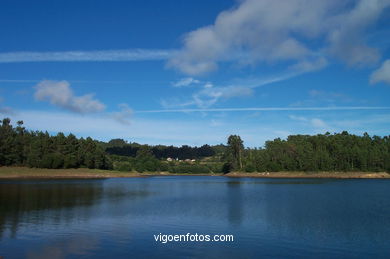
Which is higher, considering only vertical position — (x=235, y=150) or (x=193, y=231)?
(x=235, y=150)

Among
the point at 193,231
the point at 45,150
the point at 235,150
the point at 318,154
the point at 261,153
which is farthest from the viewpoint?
the point at 235,150

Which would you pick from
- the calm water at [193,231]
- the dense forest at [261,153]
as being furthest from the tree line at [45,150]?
the calm water at [193,231]

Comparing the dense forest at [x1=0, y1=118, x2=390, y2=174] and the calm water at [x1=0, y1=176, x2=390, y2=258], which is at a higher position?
the dense forest at [x1=0, y1=118, x2=390, y2=174]

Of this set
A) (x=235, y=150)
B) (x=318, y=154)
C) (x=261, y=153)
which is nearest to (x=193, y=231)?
(x=318, y=154)

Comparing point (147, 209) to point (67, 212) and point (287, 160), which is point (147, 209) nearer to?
point (67, 212)

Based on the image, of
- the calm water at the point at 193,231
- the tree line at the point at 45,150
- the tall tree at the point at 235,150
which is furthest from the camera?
the tall tree at the point at 235,150

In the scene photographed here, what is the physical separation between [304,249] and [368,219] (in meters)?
14.5

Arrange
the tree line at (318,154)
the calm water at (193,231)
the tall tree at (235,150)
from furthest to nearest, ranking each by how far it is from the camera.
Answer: the tall tree at (235,150) < the tree line at (318,154) < the calm water at (193,231)

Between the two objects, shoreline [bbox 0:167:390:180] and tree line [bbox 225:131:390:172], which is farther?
tree line [bbox 225:131:390:172]

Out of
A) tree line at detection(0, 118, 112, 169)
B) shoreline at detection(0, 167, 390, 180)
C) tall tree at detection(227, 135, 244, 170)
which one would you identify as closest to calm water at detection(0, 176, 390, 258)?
shoreline at detection(0, 167, 390, 180)

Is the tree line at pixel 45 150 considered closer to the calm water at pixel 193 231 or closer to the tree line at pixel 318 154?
the tree line at pixel 318 154

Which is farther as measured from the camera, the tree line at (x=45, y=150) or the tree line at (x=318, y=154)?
the tree line at (x=318, y=154)

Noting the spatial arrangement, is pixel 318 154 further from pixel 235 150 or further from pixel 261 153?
pixel 235 150

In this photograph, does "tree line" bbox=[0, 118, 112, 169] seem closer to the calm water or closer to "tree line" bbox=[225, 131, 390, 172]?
"tree line" bbox=[225, 131, 390, 172]
